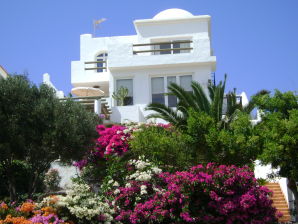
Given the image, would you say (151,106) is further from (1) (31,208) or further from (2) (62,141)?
(1) (31,208)

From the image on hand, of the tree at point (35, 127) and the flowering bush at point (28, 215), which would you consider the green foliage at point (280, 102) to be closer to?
the tree at point (35, 127)

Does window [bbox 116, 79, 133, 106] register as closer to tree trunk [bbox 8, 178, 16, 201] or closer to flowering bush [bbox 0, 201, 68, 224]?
tree trunk [bbox 8, 178, 16, 201]

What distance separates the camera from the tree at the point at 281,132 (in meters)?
14.4

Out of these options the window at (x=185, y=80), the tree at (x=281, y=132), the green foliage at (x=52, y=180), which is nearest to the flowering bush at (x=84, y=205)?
the tree at (x=281, y=132)

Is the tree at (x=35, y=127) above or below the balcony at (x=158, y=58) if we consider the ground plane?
below

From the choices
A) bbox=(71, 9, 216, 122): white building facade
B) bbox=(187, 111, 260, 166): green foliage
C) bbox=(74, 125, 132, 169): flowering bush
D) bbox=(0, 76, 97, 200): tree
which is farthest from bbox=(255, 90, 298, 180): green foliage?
bbox=(71, 9, 216, 122): white building facade

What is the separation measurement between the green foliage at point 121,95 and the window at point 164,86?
150 centimetres

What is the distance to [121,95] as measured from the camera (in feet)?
79.4

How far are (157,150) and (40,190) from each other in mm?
6040

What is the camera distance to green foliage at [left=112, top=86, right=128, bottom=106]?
2419 cm

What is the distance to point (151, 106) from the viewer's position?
19.1 meters

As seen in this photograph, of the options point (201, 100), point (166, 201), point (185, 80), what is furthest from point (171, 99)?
point (166, 201)

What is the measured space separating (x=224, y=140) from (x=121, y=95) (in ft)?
31.7

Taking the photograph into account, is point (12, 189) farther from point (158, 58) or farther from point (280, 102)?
point (158, 58)
